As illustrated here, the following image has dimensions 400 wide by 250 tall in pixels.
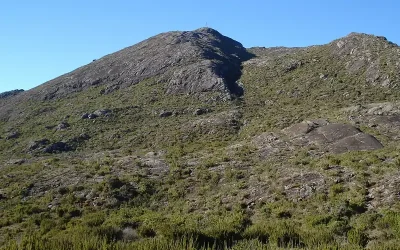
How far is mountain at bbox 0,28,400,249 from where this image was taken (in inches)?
605

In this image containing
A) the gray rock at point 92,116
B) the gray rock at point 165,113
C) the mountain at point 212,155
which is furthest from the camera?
the gray rock at point 92,116

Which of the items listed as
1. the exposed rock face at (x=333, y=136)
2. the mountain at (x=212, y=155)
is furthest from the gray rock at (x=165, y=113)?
the exposed rock face at (x=333, y=136)

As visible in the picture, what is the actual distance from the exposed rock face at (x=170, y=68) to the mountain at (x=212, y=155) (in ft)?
1.34

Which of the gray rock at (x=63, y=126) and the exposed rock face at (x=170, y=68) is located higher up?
the exposed rock face at (x=170, y=68)

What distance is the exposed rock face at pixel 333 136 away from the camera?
2575 cm

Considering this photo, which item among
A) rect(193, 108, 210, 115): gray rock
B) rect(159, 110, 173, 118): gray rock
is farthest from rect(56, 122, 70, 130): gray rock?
rect(193, 108, 210, 115): gray rock

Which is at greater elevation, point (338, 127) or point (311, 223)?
point (338, 127)

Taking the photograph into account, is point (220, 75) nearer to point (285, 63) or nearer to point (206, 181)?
point (285, 63)

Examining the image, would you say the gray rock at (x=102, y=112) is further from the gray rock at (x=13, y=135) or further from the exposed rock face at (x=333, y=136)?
the exposed rock face at (x=333, y=136)

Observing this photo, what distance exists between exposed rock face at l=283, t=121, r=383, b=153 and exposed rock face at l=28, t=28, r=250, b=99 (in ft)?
71.1

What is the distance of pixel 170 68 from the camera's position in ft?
211

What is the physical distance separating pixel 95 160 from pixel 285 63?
38.3 meters

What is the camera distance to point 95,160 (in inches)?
1291

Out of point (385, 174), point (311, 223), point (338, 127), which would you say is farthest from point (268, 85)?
point (311, 223)
